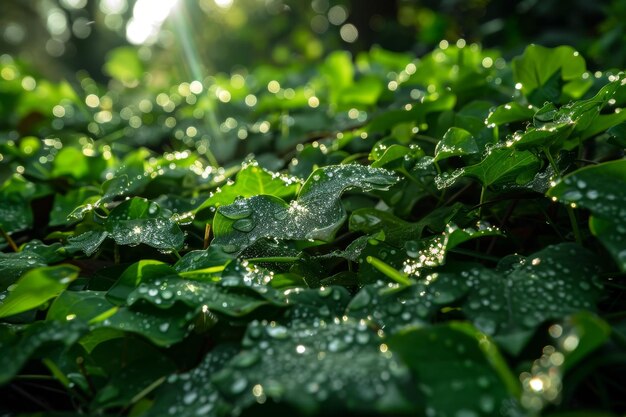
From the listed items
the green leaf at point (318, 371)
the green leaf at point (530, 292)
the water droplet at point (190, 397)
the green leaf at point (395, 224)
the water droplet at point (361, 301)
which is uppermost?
the green leaf at point (318, 371)

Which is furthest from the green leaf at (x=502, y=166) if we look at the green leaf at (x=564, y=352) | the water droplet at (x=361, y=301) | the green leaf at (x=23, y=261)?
the green leaf at (x=23, y=261)

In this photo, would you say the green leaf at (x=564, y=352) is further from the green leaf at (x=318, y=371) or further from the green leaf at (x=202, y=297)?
the green leaf at (x=202, y=297)

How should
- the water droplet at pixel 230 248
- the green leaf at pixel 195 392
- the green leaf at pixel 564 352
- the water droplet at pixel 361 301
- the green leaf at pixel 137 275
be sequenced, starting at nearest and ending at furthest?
the green leaf at pixel 564 352
the green leaf at pixel 195 392
the water droplet at pixel 361 301
the green leaf at pixel 137 275
the water droplet at pixel 230 248

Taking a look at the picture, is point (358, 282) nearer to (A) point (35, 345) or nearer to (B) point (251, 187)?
(B) point (251, 187)

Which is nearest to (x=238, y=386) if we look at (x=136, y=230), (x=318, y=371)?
(x=318, y=371)

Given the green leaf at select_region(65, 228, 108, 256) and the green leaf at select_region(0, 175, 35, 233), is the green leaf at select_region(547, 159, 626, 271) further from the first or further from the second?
the green leaf at select_region(0, 175, 35, 233)
